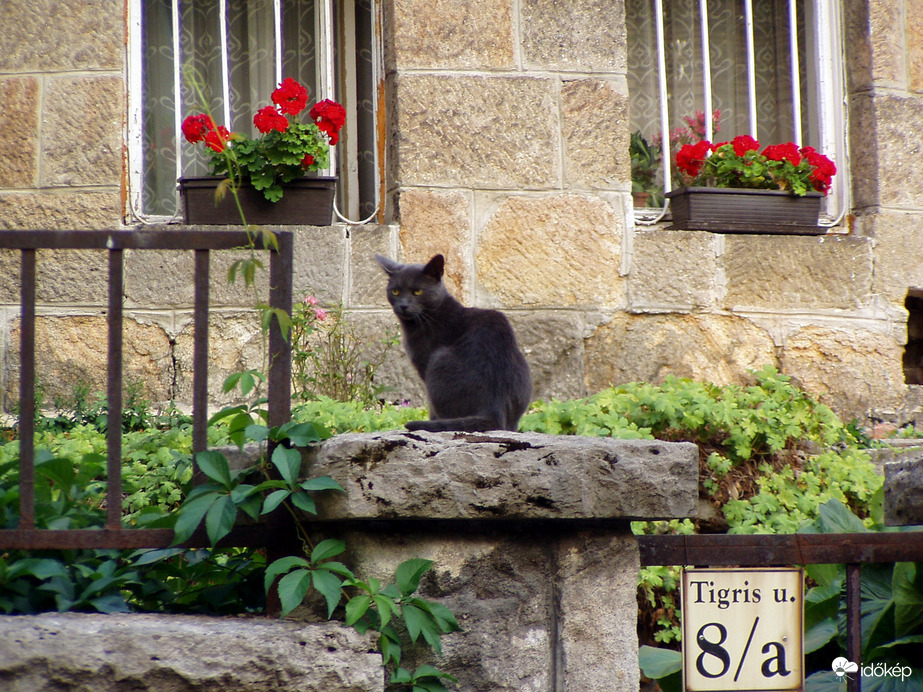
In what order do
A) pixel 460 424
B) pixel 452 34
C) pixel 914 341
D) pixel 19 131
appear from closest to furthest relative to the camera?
pixel 914 341
pixel 460 424
pixel 19 131
pixel 452 34

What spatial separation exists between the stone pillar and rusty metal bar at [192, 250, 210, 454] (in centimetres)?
22

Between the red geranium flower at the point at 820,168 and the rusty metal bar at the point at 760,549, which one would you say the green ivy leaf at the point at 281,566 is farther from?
the red geranium flower at the point at 820,168

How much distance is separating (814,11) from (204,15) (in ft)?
10.5

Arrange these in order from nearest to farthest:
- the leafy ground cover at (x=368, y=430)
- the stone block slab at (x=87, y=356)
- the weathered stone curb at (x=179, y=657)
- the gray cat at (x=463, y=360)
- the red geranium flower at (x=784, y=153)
→ the weathered stone curb at (x=179, y=657), the leafy ground cover at (x=368, y=430), the gray cat at (x=463, y=360), the stone block slab at (x=87, y=356), the red geranium flower at (x=784, y=153)

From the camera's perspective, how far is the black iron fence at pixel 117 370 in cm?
167

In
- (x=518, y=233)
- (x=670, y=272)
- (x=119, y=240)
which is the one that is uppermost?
(x=518, y=233)

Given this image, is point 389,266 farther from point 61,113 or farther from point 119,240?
point 61,113

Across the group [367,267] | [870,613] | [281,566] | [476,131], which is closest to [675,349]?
[476,131]

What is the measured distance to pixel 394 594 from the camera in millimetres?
1600

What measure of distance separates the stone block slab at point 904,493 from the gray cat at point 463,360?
102 centimetres

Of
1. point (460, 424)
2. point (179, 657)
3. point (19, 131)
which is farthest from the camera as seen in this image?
point (19, 131)

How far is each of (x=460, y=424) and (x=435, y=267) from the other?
93cm

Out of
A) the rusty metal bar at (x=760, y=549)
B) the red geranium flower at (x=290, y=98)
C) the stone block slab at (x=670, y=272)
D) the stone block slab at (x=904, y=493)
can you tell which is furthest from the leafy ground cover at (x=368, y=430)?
the red geranium flower at (x=290, y=98)

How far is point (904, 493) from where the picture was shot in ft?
6.70
